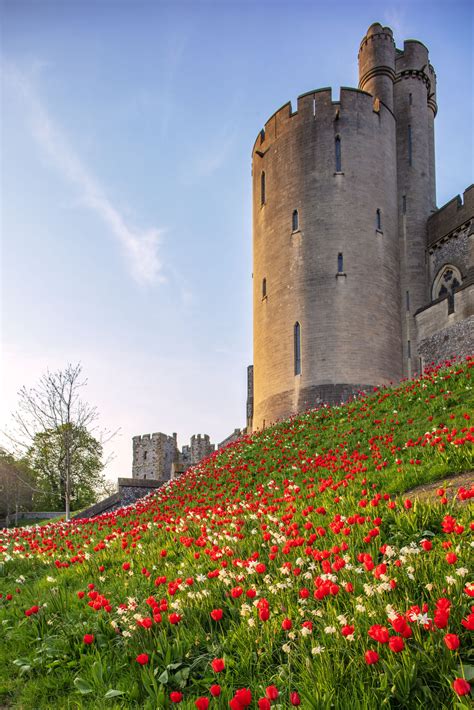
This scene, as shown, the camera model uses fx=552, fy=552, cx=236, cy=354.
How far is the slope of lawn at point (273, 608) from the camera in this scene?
329 cm

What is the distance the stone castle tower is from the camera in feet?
81.6

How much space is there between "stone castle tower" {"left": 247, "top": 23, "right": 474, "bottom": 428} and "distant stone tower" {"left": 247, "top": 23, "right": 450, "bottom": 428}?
0.17ft

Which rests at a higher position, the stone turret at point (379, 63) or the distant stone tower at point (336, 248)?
the stone turret at point (379, 63)

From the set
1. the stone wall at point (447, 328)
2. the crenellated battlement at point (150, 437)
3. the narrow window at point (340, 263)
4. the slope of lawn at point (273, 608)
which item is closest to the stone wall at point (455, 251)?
the stone wall at point (447, 328)

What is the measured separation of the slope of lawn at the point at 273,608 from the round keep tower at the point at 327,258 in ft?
52.7

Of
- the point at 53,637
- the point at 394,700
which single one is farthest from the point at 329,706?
the point at 53,637

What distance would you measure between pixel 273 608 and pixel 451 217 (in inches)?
1045

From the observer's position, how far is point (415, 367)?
1057 inches

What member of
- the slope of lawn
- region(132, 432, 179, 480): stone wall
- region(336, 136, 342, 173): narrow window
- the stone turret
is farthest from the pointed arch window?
region(132, 432, 179, 480): stone wall

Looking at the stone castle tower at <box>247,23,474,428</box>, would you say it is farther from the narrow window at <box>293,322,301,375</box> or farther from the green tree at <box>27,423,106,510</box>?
the green tree at <box>27,423,106,510</box>

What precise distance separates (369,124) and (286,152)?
13.9 ft

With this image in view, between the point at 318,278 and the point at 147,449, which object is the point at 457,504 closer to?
the point at 318,278

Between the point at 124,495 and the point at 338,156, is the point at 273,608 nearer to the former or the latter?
the point at 124,495

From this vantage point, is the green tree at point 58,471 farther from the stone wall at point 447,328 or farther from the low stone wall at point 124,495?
the stone wall at point 447,328
